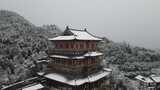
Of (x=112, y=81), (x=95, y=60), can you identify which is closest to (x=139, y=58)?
(x=112, y=81)

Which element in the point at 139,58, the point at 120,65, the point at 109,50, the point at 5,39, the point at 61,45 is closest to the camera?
the point at 61,45

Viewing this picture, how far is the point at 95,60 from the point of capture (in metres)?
23.7

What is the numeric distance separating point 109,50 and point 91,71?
3662 centimetres

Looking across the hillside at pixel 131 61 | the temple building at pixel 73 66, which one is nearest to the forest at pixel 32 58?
the hillside at pixel 131 61

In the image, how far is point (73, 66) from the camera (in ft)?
64.6

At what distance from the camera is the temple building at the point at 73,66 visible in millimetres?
19125

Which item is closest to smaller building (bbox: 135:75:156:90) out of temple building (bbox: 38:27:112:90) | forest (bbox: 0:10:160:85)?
forest (bbox: 0:10:160:85)

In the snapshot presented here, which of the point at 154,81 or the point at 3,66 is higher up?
the point at 3,66

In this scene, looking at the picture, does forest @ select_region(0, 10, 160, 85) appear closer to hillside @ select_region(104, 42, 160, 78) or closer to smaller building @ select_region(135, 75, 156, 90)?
hillside @ select_region(104, 42, 160, 78)

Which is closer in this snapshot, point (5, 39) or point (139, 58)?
point (5, 39)

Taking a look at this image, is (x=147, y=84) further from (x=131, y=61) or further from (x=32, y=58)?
(x=32, y=58)

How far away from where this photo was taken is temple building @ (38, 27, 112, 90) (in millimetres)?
19125

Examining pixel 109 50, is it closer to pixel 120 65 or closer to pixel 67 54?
pixel 120 65

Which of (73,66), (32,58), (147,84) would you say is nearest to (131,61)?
(147,84)
